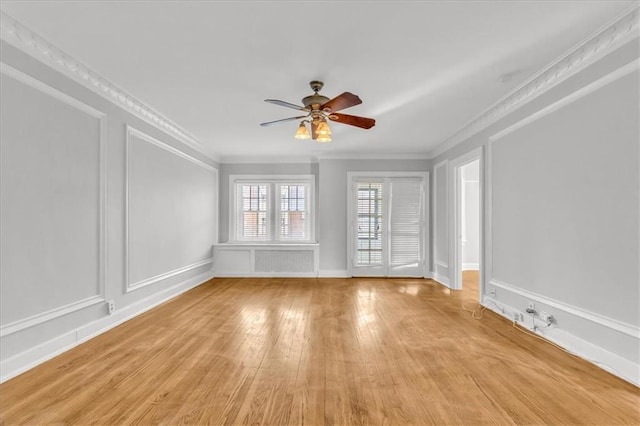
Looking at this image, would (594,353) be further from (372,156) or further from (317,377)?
(372,156)

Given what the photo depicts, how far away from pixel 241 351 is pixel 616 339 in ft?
9.85

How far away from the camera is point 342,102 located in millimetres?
2916

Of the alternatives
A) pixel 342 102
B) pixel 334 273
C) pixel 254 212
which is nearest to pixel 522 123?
pixel 342 102

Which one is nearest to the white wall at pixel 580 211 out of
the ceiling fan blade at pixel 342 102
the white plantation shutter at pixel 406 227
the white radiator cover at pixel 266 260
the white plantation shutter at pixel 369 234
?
the ceiling fan blade at pixel 342 102

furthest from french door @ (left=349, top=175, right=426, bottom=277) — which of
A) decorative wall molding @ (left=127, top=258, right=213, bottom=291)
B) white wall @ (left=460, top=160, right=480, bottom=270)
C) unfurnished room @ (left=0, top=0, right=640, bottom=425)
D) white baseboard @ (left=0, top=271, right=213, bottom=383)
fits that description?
white baseboard @ (left=0, top=271, right=213, bottom=383)

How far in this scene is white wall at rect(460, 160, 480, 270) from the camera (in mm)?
7871

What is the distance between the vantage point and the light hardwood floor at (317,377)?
6.34 ft

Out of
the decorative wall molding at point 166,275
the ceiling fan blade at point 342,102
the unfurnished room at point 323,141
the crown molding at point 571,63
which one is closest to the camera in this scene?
the unfurnished room at point 323,141

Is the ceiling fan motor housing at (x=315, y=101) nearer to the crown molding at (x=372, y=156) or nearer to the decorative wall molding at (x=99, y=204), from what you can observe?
the decorative wall molding at (x=99, y=204)

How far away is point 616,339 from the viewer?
94.8 inches

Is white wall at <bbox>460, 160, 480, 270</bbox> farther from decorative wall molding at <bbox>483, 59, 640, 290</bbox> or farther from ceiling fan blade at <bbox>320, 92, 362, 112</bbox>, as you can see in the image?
ceiling fan blade at <bbox>320, 92, 362, 112</bbox>

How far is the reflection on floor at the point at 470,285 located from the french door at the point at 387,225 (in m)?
0.89

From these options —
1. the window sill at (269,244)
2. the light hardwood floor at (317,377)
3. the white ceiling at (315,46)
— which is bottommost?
the light hardwood floor at (317,377)

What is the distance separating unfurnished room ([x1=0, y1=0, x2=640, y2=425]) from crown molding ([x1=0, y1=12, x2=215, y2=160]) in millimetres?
18
